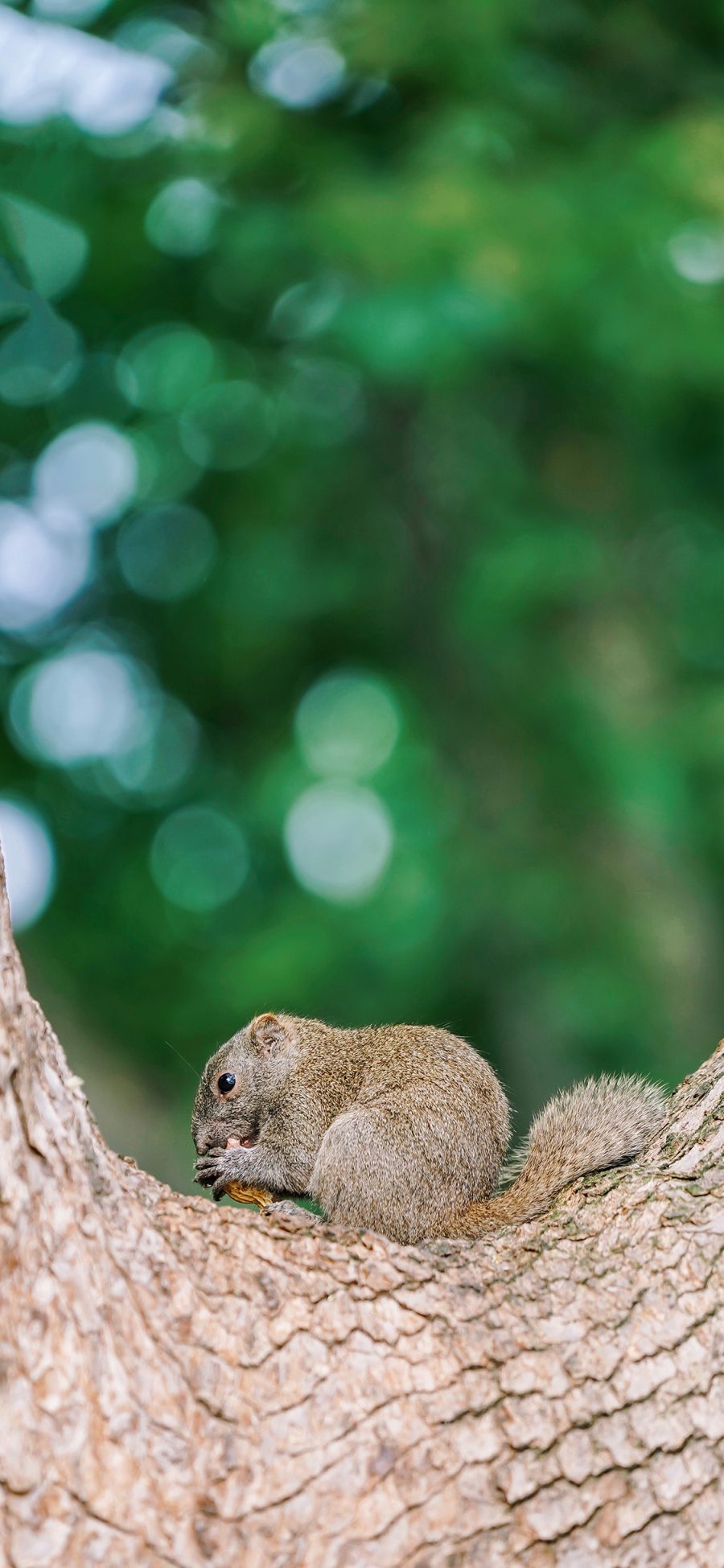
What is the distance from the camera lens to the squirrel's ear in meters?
3.61

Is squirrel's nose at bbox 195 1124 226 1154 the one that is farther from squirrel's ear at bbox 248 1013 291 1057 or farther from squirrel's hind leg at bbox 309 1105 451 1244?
squirrel's hind leg at bbox 309 1105 451 1244

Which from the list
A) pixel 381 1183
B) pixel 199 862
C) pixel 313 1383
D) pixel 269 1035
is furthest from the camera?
pixel 199 862

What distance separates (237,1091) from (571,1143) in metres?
0.99

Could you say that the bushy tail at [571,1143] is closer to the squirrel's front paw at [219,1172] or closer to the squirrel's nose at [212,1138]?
the squirrel's front paw at [219,1172]

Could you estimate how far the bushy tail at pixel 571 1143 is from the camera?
2738 mm

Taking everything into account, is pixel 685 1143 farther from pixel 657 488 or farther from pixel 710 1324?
pixel 657 488

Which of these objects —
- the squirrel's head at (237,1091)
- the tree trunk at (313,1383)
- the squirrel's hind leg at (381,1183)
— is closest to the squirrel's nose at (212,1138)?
the squirrel's head at (237,1091)

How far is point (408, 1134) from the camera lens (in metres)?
2.84

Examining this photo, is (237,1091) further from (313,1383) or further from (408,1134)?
(313,1383)

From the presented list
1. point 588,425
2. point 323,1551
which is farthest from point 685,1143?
point 588,425

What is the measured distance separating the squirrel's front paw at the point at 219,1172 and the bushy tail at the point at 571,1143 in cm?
61

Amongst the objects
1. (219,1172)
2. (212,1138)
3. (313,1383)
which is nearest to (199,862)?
(212,1138)

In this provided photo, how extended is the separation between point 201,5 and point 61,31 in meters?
1.16

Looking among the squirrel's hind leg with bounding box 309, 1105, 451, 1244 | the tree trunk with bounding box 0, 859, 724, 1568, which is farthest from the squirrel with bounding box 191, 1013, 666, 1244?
the tree trunk with bounding box 0, 859, 724, 1568
